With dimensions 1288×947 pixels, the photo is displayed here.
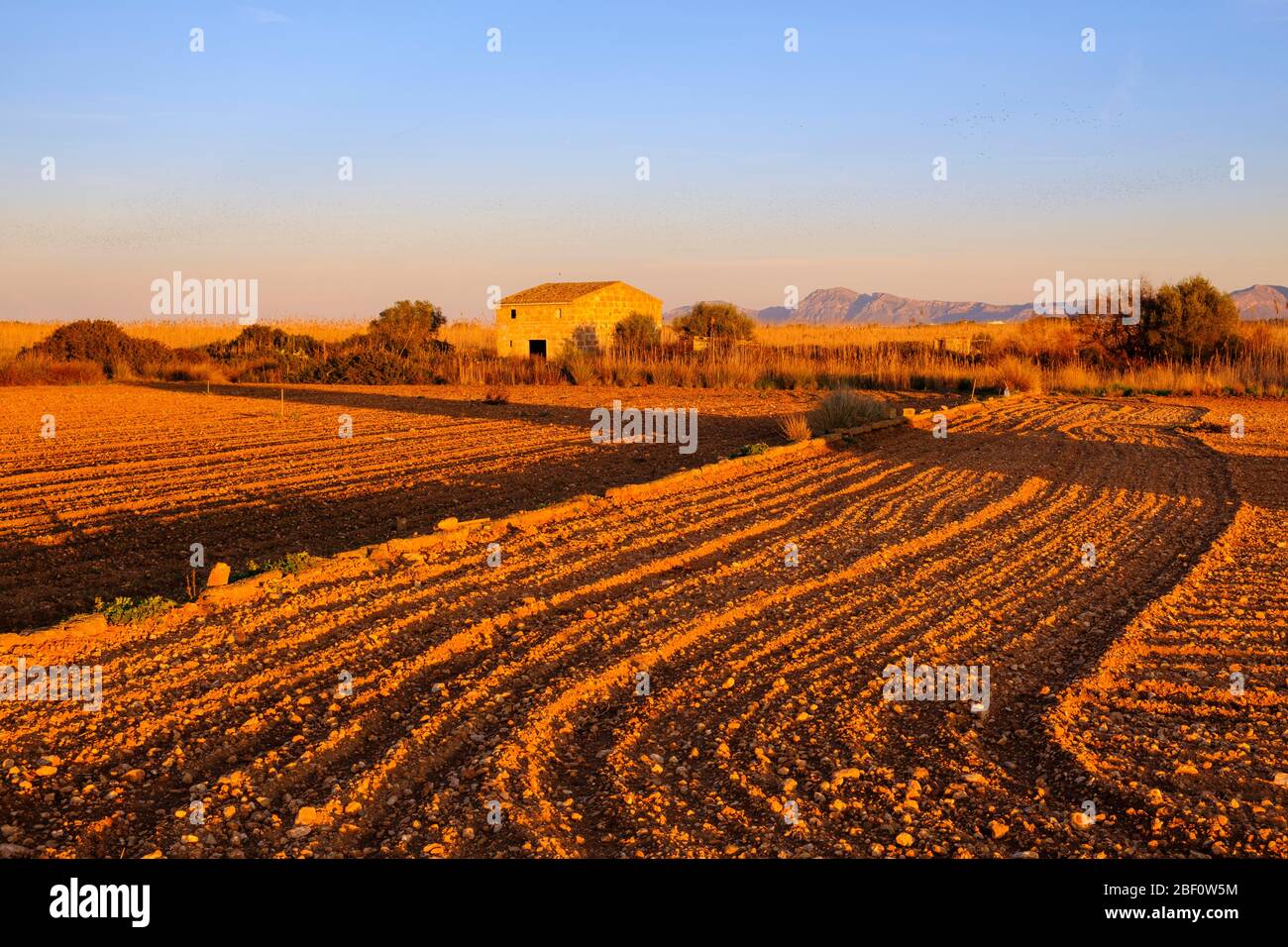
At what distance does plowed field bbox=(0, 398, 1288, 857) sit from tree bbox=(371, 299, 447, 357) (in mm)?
26511

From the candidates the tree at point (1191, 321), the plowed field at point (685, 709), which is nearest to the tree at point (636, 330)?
the tree at point (1191, 321)

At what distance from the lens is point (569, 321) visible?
38906 mm

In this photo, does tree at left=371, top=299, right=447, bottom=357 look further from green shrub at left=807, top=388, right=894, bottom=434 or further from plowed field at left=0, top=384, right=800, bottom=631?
green shrub at left=807, top=388, right=894, bottom=434

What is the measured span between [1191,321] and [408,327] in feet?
88.9

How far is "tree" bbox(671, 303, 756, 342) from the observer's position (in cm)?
4506

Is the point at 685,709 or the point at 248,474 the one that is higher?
the point at 248,474

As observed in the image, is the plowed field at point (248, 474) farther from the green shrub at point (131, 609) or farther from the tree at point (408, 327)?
the tree at point (408, 327)

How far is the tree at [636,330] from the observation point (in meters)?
37.5

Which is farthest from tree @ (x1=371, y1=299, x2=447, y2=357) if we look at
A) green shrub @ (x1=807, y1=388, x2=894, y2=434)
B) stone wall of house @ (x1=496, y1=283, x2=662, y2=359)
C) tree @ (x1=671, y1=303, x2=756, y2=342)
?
green shrub @ (x1=807, y1=388, x2=894, y2=434)

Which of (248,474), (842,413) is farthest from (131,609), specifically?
(842,413)

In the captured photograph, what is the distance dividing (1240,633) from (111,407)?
19.3 m

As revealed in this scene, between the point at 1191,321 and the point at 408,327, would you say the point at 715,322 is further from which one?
the point at 1191,321
